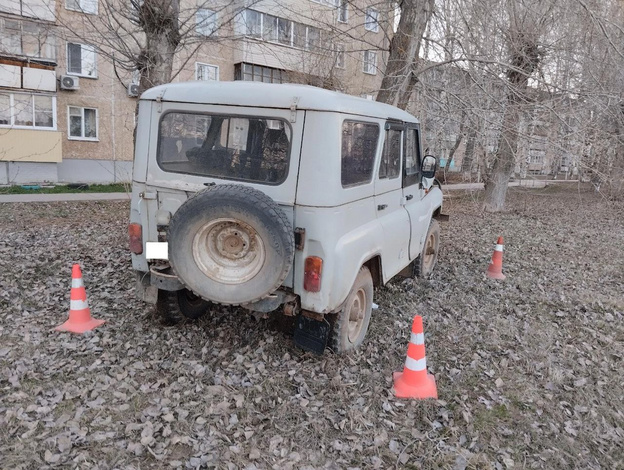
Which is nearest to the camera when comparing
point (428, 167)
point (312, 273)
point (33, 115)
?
point (312, 273)

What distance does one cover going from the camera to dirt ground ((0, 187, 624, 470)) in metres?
2.87

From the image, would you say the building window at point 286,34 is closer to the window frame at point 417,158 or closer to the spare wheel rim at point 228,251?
the window frame at point 417,158

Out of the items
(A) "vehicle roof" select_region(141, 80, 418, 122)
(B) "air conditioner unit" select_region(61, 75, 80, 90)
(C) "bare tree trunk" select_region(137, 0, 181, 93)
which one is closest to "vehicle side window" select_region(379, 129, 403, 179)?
Answer: (A) "vehicle roof" select_region(141, 80, 418, 122)

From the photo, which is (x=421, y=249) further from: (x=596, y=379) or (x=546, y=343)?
(x=596, y=379)

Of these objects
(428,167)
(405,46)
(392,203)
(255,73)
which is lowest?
(392,203)

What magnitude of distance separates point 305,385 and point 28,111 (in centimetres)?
1893

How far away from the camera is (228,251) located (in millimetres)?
3441

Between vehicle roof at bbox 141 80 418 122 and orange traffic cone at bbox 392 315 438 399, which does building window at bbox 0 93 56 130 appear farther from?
orange traffic cone at bbox 392 315 438 399

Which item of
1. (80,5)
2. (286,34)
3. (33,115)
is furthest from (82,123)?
(286,34)

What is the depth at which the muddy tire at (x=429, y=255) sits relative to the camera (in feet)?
20.0

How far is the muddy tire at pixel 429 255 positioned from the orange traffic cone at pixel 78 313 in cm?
385

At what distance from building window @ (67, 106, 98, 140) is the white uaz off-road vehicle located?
60.3 feet

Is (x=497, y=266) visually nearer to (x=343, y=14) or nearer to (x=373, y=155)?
(x=373, y=155)

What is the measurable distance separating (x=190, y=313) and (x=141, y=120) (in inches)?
72.8
